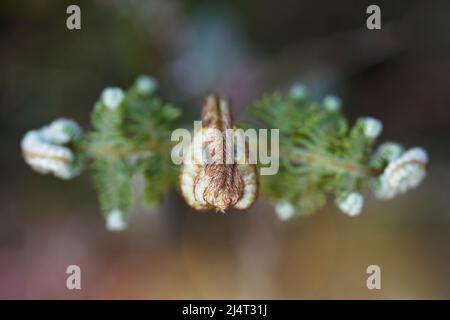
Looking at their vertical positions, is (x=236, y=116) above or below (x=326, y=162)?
above

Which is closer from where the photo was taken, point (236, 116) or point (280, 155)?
point (280, 155)

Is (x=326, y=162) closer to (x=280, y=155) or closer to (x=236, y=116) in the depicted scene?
(x=280, y=155)

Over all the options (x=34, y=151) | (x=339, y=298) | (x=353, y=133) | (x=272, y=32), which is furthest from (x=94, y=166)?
(x=272, y=32)

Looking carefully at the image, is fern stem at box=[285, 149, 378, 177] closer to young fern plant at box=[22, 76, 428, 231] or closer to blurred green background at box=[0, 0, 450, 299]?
young fern plant at box=[22, 76, 428, 231]

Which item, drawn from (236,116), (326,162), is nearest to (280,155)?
(326,162)

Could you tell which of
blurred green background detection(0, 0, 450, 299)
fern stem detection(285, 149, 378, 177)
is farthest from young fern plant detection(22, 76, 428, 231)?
blurred green background detection(0, 0, 450, 299)

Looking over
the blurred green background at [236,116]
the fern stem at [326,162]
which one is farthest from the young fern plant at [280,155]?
the blurred green background at [236,116]
